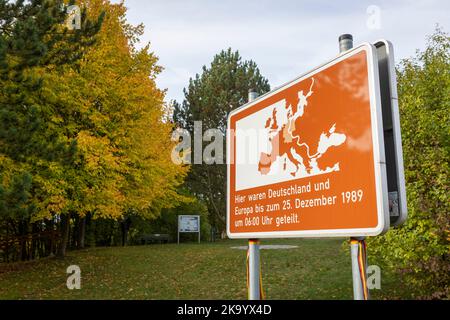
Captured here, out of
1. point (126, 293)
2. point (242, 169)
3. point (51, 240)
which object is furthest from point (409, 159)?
point (51, 240)

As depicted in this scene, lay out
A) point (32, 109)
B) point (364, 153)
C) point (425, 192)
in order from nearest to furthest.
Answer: point (364, 153), point (425, 192), point (32, 109)

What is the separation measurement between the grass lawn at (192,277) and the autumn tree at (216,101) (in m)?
11.7

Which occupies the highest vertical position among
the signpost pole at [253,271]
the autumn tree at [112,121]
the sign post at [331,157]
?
the autumn tree at [112,121]

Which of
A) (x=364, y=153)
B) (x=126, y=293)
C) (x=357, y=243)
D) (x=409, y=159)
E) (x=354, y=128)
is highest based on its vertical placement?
(x=409, y=159)

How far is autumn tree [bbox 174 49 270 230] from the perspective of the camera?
27.6 metres

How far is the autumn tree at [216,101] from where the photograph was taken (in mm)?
27641

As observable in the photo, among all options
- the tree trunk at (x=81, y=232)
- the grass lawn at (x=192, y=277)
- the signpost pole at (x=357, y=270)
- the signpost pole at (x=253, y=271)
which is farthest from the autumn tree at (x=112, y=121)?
the signpost pole at (x=357, y=270)

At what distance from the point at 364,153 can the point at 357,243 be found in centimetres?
51

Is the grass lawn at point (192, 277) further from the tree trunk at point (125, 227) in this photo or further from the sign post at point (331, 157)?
the tree trunk at point (125, 227)

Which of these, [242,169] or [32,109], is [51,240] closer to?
[32,109]

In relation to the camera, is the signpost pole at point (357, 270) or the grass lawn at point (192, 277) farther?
the grass lawn at point (192, 277)

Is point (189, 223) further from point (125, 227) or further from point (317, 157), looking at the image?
point (317, 157)

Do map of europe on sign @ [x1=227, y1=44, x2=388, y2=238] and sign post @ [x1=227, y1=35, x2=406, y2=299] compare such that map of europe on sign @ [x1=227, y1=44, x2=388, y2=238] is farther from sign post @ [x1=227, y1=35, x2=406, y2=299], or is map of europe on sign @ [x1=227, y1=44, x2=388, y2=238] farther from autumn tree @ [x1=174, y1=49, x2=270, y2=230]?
autumn tree @ [x1=174, y1=49, x2=270, y2=230]
